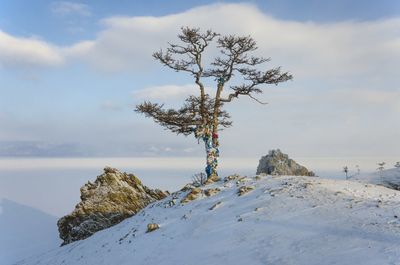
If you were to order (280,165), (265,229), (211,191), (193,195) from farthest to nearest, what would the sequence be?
1. (280,165)
2. (193,195)
3. (211,191)
4. (265,229)

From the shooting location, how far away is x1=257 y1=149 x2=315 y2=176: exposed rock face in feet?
137

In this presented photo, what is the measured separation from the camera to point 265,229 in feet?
52.1

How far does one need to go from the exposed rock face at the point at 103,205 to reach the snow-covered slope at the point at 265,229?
208 inches

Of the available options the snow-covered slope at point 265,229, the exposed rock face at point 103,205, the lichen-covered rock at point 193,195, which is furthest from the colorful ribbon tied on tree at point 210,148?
the exposed rock face at point 103,205

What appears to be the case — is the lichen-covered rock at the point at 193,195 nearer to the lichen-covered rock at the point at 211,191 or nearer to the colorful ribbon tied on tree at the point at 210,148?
the lichen-covered rock at the point at 211,191

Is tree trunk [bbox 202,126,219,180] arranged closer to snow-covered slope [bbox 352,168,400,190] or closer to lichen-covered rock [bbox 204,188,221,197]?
lichen-covered rock [bbox 204,188,221,197]

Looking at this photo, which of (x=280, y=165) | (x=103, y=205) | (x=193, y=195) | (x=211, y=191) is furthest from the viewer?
(x=280, y=165)

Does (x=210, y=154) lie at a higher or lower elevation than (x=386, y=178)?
higher

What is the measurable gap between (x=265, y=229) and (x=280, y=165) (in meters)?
26.8

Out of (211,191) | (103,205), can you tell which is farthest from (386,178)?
(103,205)

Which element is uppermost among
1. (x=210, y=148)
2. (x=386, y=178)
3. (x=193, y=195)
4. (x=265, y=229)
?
(x=210, y=148)

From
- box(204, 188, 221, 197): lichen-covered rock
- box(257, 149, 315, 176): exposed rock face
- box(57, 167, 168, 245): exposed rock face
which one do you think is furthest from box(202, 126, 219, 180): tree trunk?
box(257, 149, 315, 176): exposed rock face

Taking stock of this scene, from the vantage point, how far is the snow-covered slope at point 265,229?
13.0m

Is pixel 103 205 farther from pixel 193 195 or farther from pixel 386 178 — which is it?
pixel 386 178
